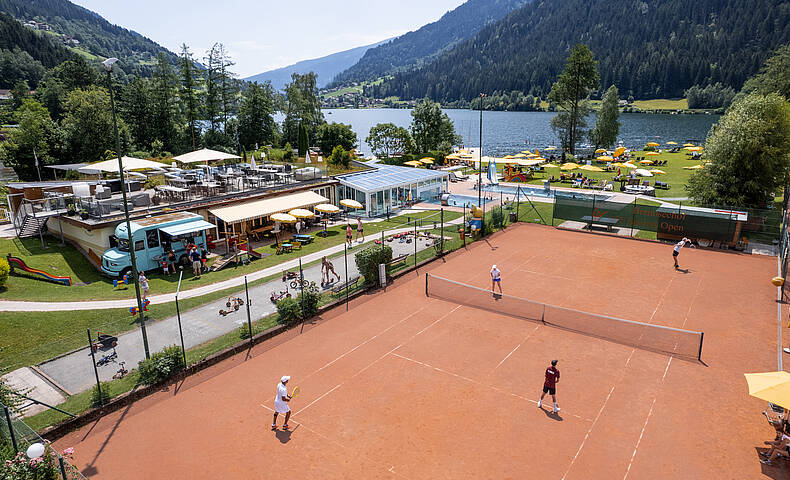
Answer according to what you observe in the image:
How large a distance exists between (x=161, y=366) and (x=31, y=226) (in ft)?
71.2

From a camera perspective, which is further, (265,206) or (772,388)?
(265,206)

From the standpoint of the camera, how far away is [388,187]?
38.2 metres

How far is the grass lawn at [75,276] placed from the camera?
2030cm

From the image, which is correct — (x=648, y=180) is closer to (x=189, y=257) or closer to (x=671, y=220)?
(x=671, y=220)

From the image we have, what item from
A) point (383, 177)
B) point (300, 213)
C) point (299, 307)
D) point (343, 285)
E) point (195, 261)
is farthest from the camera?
point (383, 177)

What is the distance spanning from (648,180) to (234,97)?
54.2m

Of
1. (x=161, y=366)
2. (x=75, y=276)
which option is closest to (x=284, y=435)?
(x=161, y=366)

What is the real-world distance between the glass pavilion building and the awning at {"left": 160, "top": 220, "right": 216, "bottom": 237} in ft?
44.8

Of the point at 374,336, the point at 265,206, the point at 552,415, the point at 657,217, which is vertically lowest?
the point at 374,336

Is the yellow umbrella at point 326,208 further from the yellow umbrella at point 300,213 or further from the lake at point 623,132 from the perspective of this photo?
the lake at point 623,132

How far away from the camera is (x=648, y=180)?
5078 centimetres

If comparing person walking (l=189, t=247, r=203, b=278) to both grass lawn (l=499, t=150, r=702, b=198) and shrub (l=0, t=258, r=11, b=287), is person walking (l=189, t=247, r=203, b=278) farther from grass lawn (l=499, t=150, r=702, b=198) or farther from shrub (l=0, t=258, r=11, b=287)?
grass lawn (l=499, t=150, r=702, b=198)

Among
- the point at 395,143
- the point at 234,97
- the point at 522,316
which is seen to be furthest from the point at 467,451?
the point at 234,97

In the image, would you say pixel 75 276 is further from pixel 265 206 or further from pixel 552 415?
pixel 552 415
